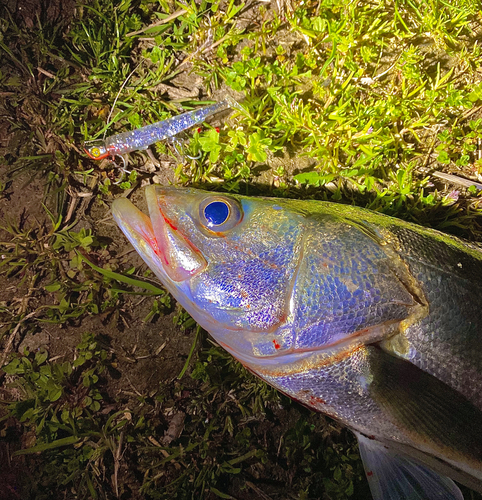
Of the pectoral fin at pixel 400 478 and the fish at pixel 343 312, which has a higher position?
the fish at pixel 343 312

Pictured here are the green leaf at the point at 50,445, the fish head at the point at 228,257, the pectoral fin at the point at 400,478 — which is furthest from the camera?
the green leaf at the point at 50,445

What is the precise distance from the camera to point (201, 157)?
2789mm

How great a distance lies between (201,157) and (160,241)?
3.62 ft

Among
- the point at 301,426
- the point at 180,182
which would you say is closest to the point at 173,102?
the point at 180,182

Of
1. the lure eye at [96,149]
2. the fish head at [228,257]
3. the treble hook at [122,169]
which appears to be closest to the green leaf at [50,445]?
the fish head at [228,257]

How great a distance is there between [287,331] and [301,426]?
1.16 meters

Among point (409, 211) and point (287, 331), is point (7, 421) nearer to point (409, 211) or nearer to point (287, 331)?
point (287, 331)

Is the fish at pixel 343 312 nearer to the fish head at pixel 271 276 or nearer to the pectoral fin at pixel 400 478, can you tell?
the fish head at pixel 271 276

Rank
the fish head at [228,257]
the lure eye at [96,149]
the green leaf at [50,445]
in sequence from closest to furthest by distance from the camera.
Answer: the fish head at [228,257]
the green leaf at [50,445]
the lure eye at [96,149]

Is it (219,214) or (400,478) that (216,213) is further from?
(400,478)

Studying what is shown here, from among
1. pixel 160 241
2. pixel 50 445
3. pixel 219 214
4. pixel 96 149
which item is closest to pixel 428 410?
pixel 219 214

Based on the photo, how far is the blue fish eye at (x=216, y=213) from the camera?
6.30 feet

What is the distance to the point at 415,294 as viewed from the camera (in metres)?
1.88

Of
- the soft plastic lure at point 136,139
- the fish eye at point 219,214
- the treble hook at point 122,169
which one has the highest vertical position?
the fish eye at point 219,214
